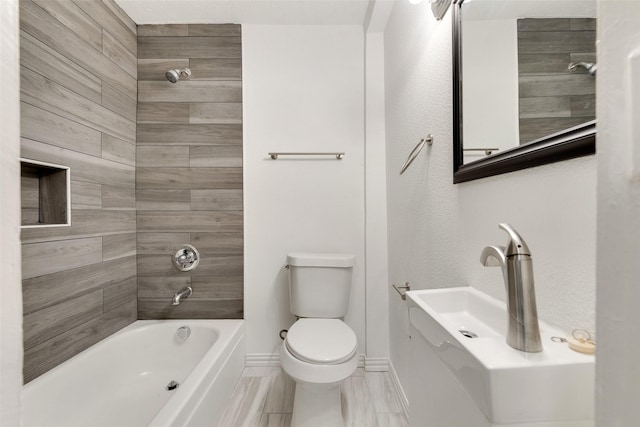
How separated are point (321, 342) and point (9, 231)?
1.20m

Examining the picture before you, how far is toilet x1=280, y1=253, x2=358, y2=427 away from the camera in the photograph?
1.15 metres

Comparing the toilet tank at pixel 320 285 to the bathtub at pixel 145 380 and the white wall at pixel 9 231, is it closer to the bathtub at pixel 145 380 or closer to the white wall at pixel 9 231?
the bathtub at pixel 145 380

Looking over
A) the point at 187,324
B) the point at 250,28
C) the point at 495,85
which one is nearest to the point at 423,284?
the point at 495,85

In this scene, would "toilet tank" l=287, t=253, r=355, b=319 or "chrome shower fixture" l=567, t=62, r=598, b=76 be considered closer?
"chrome shower fixture" l=567, t=62, r=598, b=76

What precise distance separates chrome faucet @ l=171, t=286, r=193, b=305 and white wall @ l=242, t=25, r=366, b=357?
1.26 ft

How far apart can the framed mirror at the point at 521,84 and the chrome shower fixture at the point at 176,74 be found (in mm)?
1614

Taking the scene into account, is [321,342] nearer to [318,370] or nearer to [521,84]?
[318,370]

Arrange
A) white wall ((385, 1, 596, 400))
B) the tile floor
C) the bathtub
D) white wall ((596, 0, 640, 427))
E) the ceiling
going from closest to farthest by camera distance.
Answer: white wall ((596, 0, 640, 427)) → white wall ((385, 1, 596, 400)) → the bathtub → the tile floor → the ceiling

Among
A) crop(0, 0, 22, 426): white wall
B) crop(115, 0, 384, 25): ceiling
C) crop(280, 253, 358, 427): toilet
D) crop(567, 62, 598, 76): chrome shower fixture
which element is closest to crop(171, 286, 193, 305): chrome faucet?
crop(280, 253, 358, 427): toilet

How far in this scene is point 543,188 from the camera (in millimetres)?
594

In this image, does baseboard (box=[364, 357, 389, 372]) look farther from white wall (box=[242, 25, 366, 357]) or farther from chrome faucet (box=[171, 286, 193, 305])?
chrome faucet (box=[171, 286, 193, 305])

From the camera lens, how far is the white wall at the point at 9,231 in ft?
0.94

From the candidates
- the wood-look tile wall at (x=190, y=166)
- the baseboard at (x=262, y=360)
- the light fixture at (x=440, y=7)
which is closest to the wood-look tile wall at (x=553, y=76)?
the light fixture at (x=440, y=7)

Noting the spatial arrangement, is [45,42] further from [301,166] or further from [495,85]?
[495,85]
